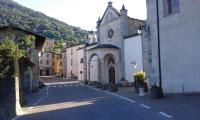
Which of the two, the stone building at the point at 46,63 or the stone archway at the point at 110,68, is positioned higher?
the stone building at the point at 46,63

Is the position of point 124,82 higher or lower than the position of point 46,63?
lower

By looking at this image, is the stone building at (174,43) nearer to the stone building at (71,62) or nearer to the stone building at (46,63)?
the stone building at (71,62)

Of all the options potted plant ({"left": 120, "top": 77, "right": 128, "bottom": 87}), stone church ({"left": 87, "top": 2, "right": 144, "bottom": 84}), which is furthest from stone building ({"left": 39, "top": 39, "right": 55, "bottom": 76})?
potted plant ({"left": 120, "top": 77, "right": 128, "bottom": 87})

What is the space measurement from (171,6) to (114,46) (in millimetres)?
22856

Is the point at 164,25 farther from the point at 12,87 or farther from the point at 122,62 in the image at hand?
the point at 122,62

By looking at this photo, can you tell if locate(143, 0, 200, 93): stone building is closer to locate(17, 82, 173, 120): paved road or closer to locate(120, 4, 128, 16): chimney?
locate(17, 82, 173, 120): paved road

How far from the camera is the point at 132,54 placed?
41.8 meters

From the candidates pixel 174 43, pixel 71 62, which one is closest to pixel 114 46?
pixel 174 43

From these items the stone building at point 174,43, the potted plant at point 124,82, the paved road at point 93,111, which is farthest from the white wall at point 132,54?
the paved road at point 93,111

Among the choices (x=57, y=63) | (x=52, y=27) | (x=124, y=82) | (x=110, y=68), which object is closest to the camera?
(x=124, y=82)

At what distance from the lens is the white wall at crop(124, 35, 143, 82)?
3962cm

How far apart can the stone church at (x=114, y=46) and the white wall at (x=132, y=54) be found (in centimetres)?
67

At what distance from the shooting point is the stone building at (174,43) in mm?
20672

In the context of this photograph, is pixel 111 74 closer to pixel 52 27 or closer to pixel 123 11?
pixel 123 11
